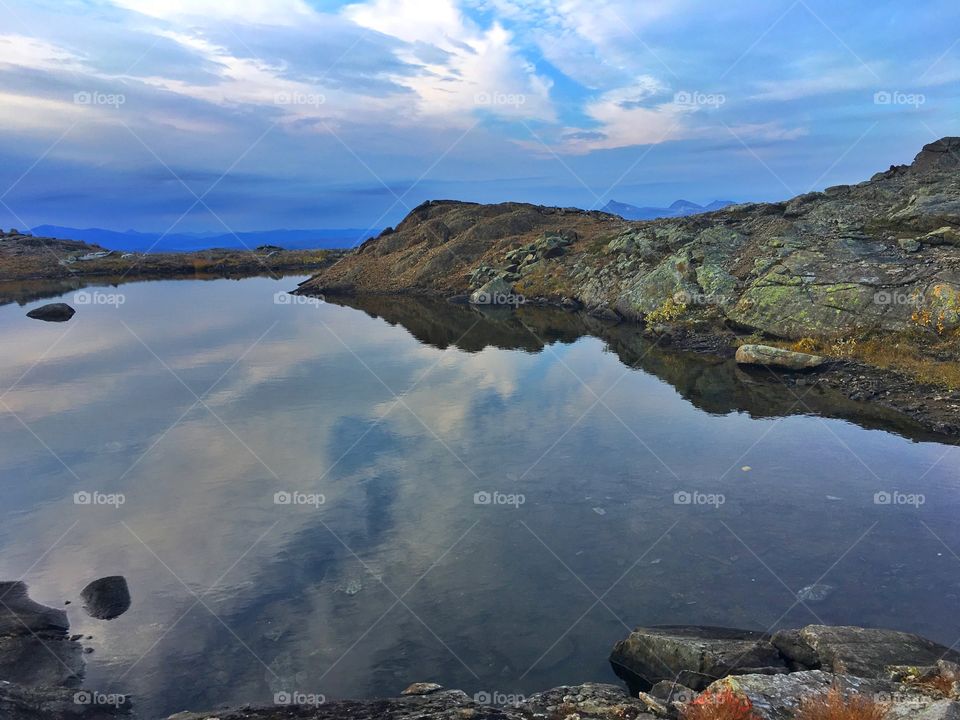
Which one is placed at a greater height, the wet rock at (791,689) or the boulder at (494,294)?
the boulder at (494,294)

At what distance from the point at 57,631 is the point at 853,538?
22411 mm

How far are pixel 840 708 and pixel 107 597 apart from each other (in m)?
17.0

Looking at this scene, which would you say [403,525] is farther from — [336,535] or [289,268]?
[289,268]

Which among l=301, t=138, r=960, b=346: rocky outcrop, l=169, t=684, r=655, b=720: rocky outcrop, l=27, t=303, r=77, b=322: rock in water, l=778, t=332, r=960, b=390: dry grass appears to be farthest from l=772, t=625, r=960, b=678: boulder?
l=27, t=303, r=77, b=322: rock in water

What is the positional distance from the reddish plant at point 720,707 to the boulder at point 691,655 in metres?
1.88

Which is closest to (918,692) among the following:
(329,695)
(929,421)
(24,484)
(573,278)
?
(329,695)

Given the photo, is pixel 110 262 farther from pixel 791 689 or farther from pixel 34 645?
pixel 791 689

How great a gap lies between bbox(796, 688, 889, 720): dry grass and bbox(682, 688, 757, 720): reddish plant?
2.61 ft

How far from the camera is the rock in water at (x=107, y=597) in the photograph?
14.8 metres

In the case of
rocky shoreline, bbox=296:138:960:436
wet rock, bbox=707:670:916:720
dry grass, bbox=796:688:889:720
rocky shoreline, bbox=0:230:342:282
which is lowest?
wet rock, bbox=707:670:916:720

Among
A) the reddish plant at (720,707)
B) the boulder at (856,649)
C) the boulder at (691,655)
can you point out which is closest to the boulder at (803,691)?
the reddish plant at (720,707)

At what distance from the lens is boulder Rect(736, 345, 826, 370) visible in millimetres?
34875

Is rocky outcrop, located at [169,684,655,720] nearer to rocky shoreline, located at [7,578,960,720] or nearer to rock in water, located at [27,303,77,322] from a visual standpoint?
rocky shoreline, located at [7,578,960,720]

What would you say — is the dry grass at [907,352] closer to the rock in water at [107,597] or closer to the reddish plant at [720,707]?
the reddish plant at [720,707]
